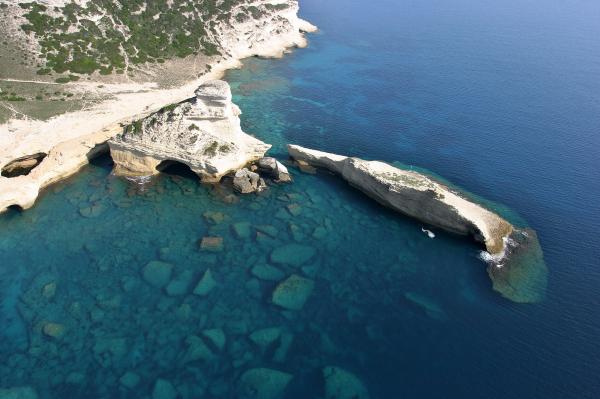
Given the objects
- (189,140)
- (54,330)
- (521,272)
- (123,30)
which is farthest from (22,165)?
(521,272)

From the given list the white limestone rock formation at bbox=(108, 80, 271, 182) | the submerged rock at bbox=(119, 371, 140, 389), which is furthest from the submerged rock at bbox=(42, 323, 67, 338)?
the white limestone rock formation at bbox=(108, 80, 271, 182)

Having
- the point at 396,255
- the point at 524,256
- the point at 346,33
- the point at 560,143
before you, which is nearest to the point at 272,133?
the point at 396,255

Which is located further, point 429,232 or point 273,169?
point 273,169

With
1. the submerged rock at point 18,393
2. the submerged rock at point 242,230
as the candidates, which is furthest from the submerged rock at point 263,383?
the submerged rock at point 242,230

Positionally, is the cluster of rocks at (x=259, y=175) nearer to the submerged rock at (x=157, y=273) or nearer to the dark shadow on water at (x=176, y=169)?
the dark shadow on water at (x=176, y=169)

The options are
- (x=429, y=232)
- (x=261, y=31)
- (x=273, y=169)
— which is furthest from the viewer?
(x=261, y=31)

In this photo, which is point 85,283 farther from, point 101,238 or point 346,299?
point 346,299

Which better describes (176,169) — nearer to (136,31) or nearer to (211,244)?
(211,244)
